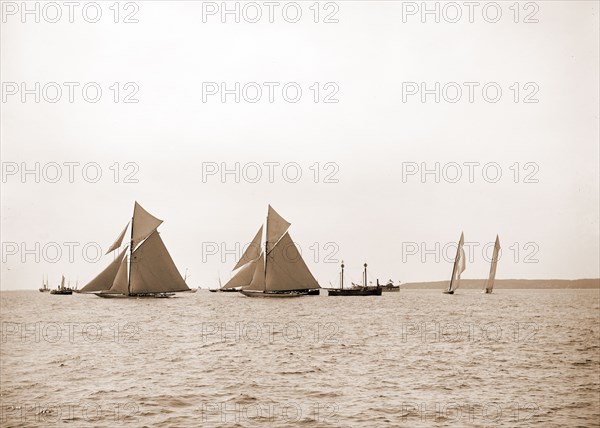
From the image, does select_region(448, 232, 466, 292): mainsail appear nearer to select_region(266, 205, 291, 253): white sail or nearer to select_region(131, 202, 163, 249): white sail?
select_region(266, 205, 291, 253): white sail

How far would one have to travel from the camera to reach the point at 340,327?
5500 cm

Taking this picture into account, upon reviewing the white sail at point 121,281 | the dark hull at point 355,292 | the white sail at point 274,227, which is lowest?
the dark hull at point 355,292

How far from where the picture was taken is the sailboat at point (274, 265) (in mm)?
97125

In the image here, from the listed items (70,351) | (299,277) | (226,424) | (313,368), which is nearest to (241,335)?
(70,351)

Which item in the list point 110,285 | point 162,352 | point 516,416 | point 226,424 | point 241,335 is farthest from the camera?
point 110,285

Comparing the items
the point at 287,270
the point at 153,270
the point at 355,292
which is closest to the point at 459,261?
the point at 355,292

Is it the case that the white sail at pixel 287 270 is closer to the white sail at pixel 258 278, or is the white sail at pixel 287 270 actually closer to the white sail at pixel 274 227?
the white sail at pixel 274 227

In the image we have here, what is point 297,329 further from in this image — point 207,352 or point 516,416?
point 516,416

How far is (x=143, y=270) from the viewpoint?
91.4 meters

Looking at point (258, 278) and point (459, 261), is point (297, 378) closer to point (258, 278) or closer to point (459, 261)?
point (258, 278)

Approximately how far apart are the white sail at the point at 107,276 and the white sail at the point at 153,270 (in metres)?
2.10

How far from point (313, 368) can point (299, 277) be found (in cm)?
6731

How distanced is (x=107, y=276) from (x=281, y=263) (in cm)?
2499

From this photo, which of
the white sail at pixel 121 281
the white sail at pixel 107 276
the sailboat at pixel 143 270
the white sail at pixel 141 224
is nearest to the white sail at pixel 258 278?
the sailboat at pixel 143 270
